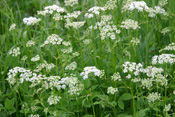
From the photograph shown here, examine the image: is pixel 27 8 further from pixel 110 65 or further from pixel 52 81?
pixel 52 81

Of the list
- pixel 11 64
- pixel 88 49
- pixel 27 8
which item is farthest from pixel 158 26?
pixel 27 8

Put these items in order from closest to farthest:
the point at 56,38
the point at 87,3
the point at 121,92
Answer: the point at 56,38 < the point at 121,92 < the point at 87,3

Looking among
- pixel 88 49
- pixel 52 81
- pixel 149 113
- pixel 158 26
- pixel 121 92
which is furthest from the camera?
pixel 158 26

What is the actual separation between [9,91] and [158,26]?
2016 mm

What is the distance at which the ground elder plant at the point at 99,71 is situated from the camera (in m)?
2.61

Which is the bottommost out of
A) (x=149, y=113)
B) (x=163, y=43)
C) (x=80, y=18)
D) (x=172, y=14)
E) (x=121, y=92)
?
(x=149, y=113)

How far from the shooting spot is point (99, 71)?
8.10 ft

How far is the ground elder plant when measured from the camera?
2609 millimetres

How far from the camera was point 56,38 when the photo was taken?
106 inches

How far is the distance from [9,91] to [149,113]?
5.53 feet

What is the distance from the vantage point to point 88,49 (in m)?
3.46

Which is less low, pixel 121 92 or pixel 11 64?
pixel 11 64

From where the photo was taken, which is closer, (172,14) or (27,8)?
(172,14)

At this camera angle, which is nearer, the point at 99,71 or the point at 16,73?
the point at 99,71
